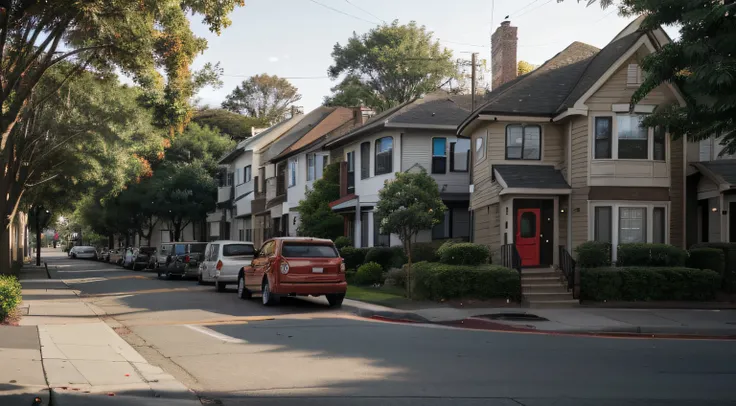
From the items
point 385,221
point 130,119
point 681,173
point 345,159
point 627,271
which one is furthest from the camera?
point 345,159

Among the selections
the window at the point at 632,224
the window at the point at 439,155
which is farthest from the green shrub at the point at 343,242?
the window at the point at 632,224

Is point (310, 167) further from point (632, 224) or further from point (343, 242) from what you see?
point (632, 224)

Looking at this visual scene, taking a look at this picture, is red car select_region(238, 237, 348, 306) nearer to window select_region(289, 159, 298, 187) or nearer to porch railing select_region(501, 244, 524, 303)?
porch railing select_region(501, 244, 524, 303)

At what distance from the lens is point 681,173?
75.5ft

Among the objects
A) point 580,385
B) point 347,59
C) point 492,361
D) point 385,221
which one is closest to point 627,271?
point 385,221

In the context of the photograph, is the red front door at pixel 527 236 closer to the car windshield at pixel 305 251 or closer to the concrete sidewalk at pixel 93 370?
the car windshield at pixel 305 251

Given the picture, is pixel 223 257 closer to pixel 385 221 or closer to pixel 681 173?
pixel 385 221

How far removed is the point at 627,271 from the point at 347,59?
4743 centimetres

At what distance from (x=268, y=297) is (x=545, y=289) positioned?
7877mm

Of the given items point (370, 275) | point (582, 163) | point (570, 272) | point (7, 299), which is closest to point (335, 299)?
point (570, 272)

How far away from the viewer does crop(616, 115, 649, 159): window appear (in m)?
22.9

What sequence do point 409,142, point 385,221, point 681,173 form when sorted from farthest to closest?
point 409,142 → point 385,221 → point 681,173

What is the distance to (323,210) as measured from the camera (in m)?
35.9

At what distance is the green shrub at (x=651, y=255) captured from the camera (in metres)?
21.2
